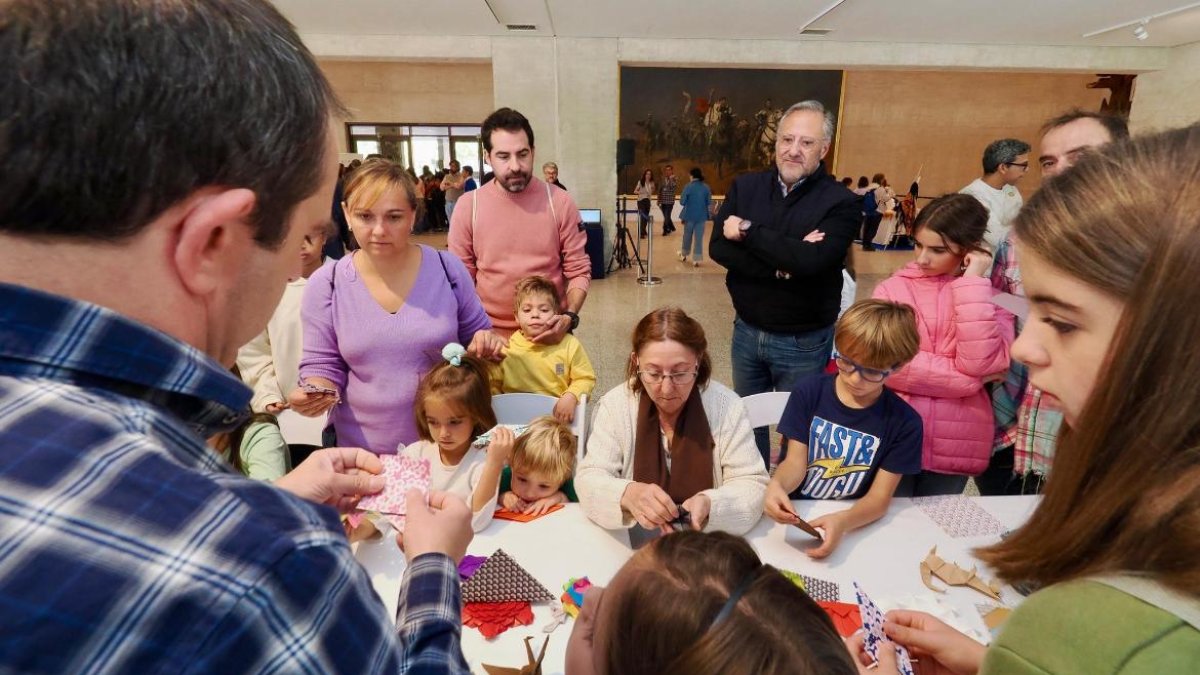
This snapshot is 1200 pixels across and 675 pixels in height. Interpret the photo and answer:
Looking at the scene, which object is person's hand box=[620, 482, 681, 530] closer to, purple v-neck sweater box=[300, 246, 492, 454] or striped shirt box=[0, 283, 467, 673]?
purple v-neck sweater box=[300, 246, 492, 454]

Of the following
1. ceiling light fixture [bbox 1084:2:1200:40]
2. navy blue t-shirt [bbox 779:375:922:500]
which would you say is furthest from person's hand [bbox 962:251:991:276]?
ceiling light fixture [bbox 1084:2:1200:40]

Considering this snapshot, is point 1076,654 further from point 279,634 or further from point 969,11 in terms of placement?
point 969,11

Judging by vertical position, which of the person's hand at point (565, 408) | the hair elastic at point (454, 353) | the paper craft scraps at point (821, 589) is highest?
the hair elastic at point (454, 353)

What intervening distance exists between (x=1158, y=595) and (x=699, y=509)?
1166mm

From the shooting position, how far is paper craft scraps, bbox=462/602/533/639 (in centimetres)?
141

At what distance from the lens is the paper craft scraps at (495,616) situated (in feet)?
4.62

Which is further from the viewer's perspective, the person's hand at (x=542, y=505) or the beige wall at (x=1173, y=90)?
the beige wall at (x=1173, y=90)

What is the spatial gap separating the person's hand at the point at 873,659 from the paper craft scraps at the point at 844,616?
21 cm

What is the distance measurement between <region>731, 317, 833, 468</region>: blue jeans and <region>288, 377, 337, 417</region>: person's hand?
181 cm

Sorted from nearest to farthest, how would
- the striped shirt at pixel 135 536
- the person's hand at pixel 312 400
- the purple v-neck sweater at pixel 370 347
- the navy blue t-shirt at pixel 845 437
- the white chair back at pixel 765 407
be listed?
1. the striped shirt at pixel 135 536
2. the navy blue t-shirt at pixel 845 437
3. the person's hand at pixel 312 400
4. the purple v-neck sweater at pixel 370 347
5. the white chair back at pixel 765 407

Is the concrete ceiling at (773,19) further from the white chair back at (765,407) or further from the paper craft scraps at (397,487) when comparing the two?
the paper craft scraps at (397,487)

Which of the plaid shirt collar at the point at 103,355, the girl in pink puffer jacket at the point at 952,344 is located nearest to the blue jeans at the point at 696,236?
the girl in pink puffer jacket at the point at 952,344

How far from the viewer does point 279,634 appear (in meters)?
0.47

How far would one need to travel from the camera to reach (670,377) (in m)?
1.92
